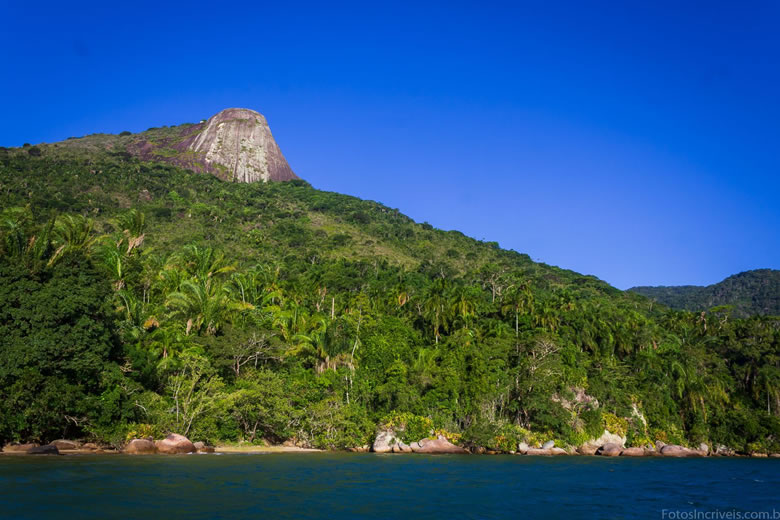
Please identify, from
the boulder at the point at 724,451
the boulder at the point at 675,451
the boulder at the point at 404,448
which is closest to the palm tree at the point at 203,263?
the boulder at the point at 404,448

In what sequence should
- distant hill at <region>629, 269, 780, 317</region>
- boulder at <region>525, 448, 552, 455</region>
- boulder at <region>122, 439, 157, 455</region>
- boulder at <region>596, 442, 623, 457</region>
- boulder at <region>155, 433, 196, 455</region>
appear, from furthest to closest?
distant hill at <region>629, 269, 780, 317</region> → boulder at <region>596, 442, 623, 457</region> → boulder at <region>525, 448, 552, 455</region> → boulder at <region>155, 433, 196, 455</region> → boulder at <region>122, 439, 157, 455</region>

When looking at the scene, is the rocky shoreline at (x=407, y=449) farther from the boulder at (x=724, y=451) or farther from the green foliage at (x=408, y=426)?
the green foliage at (x=408, y=426)

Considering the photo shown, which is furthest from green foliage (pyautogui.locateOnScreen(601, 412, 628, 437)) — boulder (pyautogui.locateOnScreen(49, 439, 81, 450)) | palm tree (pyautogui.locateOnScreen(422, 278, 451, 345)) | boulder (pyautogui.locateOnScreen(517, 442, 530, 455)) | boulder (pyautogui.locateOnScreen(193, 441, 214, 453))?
boulder (pyautogui.locateOnScreen(49, 439, 81, 450))

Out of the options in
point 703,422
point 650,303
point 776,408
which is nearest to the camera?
point 703,422

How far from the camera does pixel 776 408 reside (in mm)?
57906

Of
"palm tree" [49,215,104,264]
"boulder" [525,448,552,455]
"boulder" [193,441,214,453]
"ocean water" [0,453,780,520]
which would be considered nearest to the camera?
"ocean water" [0,453,780,520]

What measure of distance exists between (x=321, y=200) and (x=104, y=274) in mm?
107877

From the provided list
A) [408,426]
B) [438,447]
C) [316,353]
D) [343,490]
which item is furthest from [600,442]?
[343,490]

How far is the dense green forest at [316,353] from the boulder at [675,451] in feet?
4.83

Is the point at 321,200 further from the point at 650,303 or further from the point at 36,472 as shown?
the point at 36,472

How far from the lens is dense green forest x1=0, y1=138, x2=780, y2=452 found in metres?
28.2

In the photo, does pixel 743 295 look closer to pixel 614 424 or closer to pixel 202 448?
pixel 614 424

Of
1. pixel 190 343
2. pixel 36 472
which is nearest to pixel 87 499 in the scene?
pixel 36 472

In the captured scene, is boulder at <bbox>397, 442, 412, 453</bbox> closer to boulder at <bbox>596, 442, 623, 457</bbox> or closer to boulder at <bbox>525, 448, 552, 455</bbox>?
boulder at <bbox>525, 448, 552, 455</bbox>
